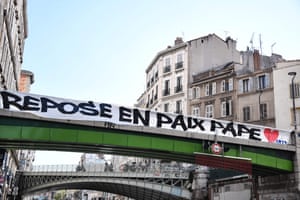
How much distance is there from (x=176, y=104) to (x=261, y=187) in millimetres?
31539

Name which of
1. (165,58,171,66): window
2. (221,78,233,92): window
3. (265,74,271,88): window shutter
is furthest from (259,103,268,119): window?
(165,58,171,66): window

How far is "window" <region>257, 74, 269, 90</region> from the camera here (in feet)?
168

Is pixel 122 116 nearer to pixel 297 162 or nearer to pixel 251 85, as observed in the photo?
pixel 297 162

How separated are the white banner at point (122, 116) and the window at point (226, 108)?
24.7 m

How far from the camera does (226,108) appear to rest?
55344 mm

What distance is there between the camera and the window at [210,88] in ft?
190

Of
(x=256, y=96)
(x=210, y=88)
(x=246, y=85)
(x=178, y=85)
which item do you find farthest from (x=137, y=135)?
(x=178, y=85)

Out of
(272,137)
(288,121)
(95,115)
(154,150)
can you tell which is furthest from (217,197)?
(95,115)

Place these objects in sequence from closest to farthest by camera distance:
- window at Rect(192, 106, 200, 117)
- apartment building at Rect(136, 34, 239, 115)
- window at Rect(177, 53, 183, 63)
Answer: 1. window at Rect(192, 106, 200, 117)
2. apartment building at Rect(136, 34, 239, 115)
3. window at Rect(177, 53, 183, 63)

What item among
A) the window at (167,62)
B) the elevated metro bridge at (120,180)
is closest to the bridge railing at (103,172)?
the elevated metro bridge at (120,180)

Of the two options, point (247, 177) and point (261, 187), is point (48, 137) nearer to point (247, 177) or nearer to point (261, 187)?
point (261, 187)

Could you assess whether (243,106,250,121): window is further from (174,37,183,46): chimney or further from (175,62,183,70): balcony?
(174,37,183,46): chimney

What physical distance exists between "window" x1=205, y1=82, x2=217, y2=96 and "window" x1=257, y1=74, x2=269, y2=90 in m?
7.07

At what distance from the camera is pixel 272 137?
29.5m
